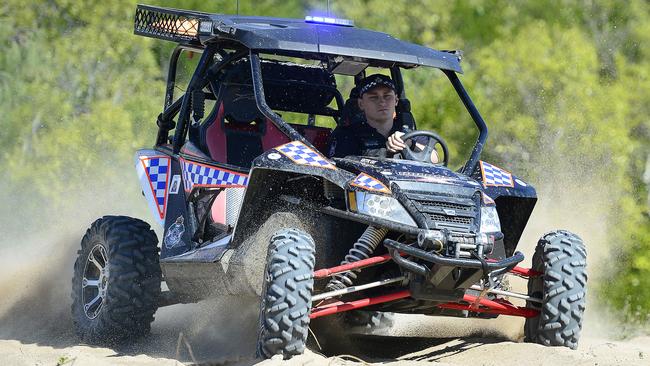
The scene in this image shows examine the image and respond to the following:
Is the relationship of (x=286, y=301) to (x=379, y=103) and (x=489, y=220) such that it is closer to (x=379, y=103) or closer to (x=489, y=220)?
(x=489, y=220)

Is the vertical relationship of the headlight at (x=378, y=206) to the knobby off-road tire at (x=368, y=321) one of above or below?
above

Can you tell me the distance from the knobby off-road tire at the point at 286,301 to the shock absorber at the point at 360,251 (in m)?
0.43

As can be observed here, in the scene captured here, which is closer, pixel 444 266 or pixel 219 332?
pixel 444 266

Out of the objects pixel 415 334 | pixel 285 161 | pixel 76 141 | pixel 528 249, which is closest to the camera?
pixel 285 161

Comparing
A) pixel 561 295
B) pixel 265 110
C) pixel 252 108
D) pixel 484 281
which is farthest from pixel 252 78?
pixel 561 295

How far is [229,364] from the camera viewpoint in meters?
7.93

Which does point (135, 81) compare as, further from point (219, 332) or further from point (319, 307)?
point (319, 307)

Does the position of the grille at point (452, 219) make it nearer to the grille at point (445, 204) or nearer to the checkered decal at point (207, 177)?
the grille at point (445, 204)

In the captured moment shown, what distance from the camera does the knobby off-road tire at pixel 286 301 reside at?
7062 mm

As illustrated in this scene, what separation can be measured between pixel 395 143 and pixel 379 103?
0.47 m

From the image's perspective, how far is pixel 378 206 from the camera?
7461 mm

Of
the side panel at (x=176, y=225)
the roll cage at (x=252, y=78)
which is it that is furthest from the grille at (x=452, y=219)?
the side panel at (x=176, y=225)

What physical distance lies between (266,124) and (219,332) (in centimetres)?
152

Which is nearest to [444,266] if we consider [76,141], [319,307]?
[319,307]
